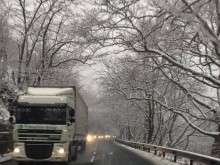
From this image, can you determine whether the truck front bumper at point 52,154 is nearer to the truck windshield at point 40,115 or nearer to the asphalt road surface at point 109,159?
the truck windshield at point 40,115

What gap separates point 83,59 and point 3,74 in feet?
23.1

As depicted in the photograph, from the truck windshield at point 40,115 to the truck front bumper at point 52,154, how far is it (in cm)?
105

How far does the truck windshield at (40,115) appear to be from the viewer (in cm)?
1795

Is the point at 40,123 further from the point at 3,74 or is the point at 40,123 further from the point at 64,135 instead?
the point at 3,74

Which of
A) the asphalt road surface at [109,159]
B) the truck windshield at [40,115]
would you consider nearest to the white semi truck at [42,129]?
the truck windshield at [40,115]

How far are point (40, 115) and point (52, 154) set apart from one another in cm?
181

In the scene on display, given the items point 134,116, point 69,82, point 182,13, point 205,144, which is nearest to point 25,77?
point 69,82

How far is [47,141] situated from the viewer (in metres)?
17.5

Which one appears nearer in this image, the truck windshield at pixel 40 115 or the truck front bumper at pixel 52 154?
A: the truck front bumper at pixel 52 154

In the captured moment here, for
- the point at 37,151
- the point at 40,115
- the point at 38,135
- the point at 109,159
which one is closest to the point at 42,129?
the point at 38,135

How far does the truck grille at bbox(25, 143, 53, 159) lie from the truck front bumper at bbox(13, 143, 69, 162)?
0.29 feet

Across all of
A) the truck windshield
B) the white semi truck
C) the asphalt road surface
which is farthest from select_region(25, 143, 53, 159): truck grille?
the asphalt road surface

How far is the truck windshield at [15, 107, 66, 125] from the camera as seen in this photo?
1795cm

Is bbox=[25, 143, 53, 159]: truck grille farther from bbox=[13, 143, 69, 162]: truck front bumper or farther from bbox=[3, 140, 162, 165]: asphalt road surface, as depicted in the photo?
bbox=[3, 140, 162, 165]: asphalt road surface
